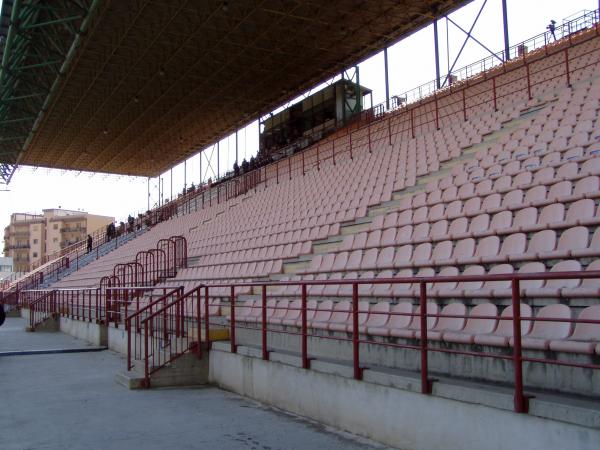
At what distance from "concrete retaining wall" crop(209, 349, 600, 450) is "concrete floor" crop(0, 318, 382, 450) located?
6.2 inches

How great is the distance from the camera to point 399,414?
4816mm

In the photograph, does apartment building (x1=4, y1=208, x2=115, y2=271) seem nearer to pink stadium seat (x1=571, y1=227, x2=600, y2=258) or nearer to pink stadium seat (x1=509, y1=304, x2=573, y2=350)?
pink stadium seat (x1=571, y1=227, x2=600, y2=258)

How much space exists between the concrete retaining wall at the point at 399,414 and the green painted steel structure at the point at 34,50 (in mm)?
14152

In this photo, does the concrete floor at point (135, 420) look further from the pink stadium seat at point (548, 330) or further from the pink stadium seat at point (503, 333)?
the pink stadium seat at point (548, 330)

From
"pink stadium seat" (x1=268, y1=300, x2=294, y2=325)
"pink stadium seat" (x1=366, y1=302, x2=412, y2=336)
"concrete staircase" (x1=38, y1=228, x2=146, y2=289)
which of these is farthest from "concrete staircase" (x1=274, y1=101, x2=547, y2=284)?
"concrete staircase" (x1=38, y1=228, x2=146, y2=289)

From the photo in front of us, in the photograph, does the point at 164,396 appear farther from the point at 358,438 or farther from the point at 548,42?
the point at 548,42

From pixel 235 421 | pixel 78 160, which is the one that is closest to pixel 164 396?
pixel 235 421

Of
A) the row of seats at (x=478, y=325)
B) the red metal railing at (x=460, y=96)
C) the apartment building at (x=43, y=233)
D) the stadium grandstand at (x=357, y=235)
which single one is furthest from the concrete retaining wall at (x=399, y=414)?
the apartment building at (x=43, y=233)

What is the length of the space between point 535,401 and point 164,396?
490 cm

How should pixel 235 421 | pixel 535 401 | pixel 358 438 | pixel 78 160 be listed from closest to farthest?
1. pixel 535 401
2. pixel 358 438
3. pixel 235 421
4. pixel 78 160

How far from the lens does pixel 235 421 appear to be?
5.96m

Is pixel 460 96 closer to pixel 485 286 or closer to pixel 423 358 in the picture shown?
pixel 485 286

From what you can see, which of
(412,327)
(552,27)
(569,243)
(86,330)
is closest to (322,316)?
(412,327)

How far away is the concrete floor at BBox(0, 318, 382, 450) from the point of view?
16.9ft
